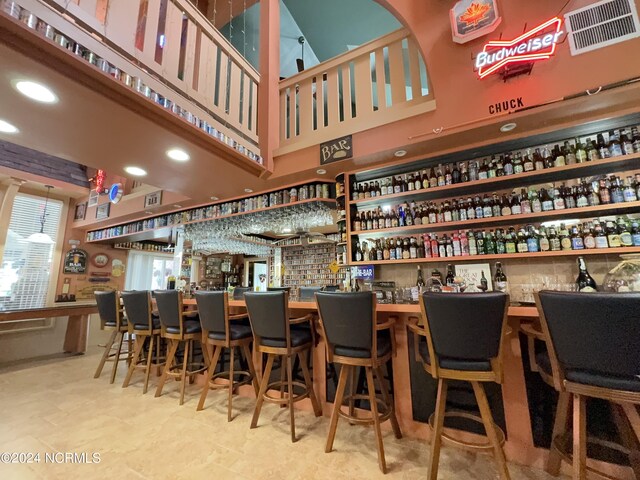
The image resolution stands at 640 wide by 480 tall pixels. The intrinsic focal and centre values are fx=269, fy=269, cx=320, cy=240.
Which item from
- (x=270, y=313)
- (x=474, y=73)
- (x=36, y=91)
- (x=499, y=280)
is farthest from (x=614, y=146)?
(x=36, y=91)

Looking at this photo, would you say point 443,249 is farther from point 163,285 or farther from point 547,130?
point 163,285

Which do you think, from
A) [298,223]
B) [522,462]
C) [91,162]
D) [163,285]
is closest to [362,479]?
[522,462]

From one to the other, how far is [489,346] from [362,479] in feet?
3.57

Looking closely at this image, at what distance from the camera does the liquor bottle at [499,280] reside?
2.58 metres

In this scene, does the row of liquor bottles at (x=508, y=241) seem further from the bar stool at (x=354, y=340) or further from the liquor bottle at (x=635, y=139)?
the bar stool at (x=354, y=340)

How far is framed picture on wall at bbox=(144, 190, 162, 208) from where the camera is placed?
4.65 metres

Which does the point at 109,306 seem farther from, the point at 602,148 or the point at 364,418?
the point at 602,148

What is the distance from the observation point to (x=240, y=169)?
3.16m

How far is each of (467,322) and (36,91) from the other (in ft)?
10.4

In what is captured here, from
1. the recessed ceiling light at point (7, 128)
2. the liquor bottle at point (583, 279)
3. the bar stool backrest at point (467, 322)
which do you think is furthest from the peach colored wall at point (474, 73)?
the recessed ceiling light at point (7, 128)

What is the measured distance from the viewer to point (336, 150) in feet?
9.80

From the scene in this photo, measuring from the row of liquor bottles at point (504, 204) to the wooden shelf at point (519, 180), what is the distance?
3.4 inches

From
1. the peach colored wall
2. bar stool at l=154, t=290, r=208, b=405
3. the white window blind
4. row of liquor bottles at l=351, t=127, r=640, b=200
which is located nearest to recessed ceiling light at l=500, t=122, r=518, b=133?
the peach colored wall

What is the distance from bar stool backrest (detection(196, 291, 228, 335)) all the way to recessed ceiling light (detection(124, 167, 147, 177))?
72.2 inches
